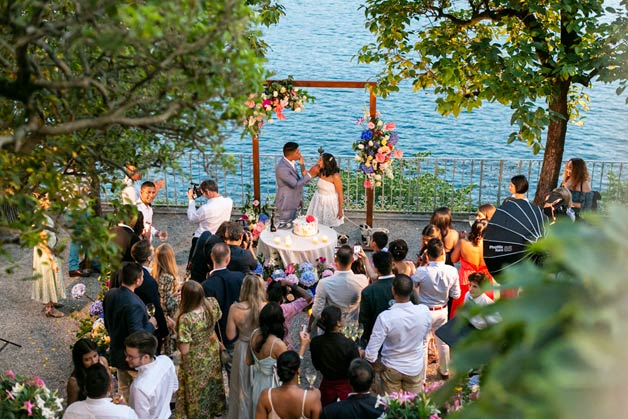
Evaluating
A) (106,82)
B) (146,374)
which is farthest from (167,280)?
(106,82)

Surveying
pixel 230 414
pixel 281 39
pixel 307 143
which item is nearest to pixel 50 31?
pixel 230 414

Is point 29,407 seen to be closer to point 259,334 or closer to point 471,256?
point 259,334

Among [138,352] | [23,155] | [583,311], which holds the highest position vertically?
[583,311]

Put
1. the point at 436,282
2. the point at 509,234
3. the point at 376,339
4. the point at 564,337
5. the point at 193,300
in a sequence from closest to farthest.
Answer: the point at 564,337, the point at 193,300, the point at 376,339, the point at 509,234, the point at 436,282

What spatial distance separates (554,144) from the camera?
378 inches

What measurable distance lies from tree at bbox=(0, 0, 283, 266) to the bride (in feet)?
19.0

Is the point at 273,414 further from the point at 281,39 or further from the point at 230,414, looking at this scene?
the point at 281,39

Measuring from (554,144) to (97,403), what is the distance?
729cm

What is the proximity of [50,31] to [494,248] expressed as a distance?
4410 mm

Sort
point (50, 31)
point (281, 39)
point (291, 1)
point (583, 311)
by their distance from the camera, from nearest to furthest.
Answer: point (583, 311), point (50, 31), point (281, 39), point (291, 1)

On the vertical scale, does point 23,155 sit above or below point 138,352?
above

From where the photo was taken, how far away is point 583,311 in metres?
1.16

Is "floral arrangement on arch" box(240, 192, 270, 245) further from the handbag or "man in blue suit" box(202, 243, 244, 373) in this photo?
the handbag

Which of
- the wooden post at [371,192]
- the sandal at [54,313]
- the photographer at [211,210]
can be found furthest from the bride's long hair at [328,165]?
the sandal at [54,313]
